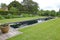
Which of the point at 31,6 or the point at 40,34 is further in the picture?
the point at 31,6

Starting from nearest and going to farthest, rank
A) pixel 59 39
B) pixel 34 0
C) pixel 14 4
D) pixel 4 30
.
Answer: pixel 59 39 < pixel 4 30 < pixel 14 4 < pixel 34 0

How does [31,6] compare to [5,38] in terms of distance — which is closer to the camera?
[5,38]

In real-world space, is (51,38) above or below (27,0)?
below

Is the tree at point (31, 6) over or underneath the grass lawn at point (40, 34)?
over

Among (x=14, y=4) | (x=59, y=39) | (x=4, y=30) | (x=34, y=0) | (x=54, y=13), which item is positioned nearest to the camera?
(x=59, y=39)

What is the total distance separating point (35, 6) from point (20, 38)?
3302 cm

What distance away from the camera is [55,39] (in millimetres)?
6469

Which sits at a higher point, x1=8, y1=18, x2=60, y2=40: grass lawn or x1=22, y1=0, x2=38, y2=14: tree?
x1=22, y1=0, x2=38, y2=14: tree

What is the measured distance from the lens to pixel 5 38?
22.3 ft

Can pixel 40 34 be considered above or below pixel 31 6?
below

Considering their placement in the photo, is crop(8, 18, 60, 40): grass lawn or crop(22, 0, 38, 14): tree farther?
crop(22, 0, 38, 14): tree

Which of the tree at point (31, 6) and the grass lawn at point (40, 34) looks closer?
the grass lawn at point (40, 34)

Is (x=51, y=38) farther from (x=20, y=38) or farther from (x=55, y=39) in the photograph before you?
(x=20, y=38)

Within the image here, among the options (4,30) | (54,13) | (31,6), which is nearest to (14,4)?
(31,6)
